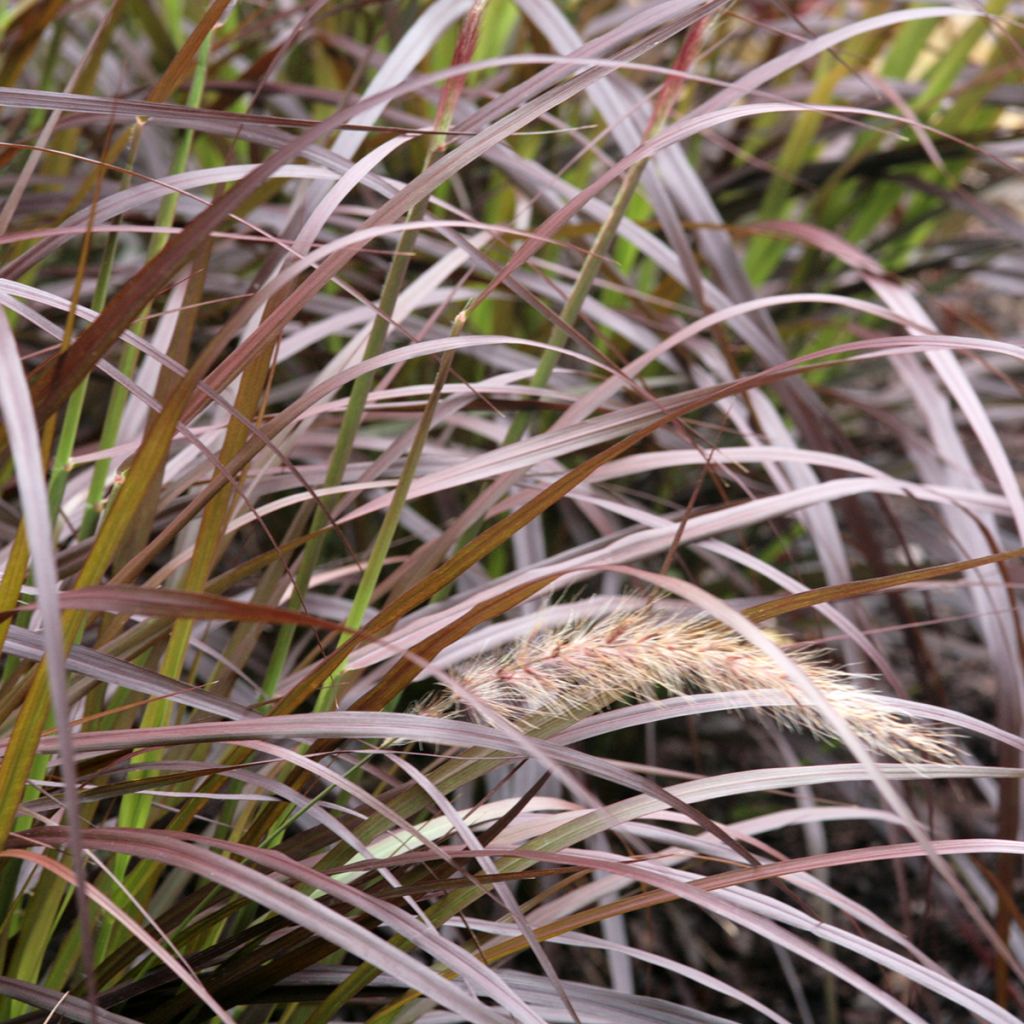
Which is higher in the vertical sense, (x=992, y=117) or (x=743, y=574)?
(x=992, y=117)

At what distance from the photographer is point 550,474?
0.91 metres

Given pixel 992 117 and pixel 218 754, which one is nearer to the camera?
pixel 218 754

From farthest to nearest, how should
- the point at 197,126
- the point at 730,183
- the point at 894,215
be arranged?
the point at 894,215 → the point at 730,183 → the point at 197,126

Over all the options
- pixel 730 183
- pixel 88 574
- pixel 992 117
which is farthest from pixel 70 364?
pixel 992 117

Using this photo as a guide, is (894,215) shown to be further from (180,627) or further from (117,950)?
(117,950)

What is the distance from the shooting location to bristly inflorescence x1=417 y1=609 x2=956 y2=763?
1.67ft

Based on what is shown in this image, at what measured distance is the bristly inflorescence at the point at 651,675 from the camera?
51 centimetres

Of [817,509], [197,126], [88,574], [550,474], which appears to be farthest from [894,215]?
[88,574]

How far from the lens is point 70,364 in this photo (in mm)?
470

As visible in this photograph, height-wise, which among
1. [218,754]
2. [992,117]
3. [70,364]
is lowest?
[218,754]

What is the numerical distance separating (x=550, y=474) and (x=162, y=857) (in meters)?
0.49

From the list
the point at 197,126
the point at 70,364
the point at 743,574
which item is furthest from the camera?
the point at 743,574

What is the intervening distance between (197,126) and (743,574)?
0.95 metres

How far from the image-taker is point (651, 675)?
53cm
